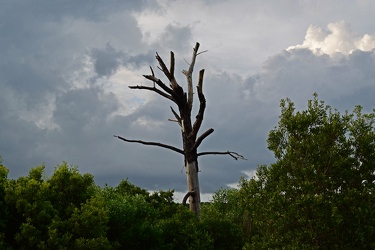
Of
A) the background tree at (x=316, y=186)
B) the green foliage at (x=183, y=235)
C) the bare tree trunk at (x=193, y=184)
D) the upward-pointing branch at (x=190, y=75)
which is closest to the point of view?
the background tree at (x=316, y=186)

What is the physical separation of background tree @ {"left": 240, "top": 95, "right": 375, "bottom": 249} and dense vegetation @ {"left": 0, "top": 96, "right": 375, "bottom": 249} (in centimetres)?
3

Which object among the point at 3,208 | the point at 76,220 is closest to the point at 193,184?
the point at 76,220

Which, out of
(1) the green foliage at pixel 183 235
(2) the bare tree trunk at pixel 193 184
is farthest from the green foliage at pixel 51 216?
(2) the bare tree trunk at pixel 193 184

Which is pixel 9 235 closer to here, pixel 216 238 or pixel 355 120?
pixel 216 238

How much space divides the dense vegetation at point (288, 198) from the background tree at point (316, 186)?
35 mm


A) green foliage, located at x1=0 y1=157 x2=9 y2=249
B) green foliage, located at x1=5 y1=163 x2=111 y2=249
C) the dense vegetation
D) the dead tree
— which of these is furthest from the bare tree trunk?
green foliage, located at x1=0 y1=157 x2=9 y2=249

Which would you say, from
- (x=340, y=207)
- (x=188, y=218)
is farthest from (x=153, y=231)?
(x=340, y=207)

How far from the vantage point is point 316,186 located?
2095 centimetres

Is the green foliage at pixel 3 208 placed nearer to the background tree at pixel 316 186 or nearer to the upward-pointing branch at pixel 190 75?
the background tree at pixel 316 186

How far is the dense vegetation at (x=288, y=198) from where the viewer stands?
20.4m

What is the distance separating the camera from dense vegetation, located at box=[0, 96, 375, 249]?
2044 cm

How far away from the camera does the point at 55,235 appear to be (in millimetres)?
20828

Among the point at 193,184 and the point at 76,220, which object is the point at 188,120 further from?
the point at 76,220

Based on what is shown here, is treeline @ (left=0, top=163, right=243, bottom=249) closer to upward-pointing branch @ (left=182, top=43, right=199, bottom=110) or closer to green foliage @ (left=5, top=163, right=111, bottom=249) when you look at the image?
green foliage @ (left=5, top=163, right=111, bottom=249)
